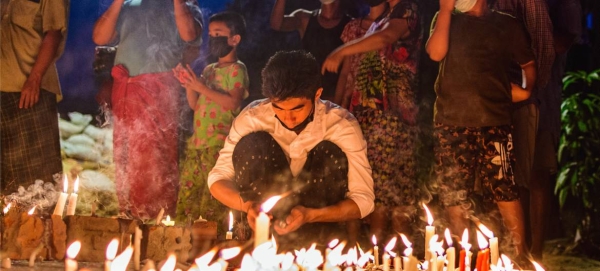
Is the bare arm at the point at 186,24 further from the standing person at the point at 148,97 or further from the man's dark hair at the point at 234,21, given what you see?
the man's dark hair at the point at 234,21

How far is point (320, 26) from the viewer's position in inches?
235

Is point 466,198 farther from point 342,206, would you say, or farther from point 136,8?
point 136,8

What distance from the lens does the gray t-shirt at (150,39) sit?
6.11 meters

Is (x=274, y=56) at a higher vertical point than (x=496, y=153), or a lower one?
higher

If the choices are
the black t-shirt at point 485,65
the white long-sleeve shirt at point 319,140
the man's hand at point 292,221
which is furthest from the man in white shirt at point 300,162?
the black t-shirt at point 485,65

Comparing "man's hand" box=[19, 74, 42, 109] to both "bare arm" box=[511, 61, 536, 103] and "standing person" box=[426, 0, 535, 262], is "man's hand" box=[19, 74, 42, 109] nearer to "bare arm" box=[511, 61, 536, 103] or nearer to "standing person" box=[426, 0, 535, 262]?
"standing person" box=[426, 0, 535, 262]

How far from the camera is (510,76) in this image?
18.6 ft

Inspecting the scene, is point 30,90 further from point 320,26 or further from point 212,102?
point 320,26

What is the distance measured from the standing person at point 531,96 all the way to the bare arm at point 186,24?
7.74 feet

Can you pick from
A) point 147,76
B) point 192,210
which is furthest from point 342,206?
A: point 147,76

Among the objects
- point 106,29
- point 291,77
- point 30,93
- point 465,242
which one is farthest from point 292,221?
point 30,93

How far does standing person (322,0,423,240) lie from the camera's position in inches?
229

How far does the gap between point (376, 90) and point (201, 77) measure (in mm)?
1413

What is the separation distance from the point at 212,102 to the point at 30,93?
1.54 m
